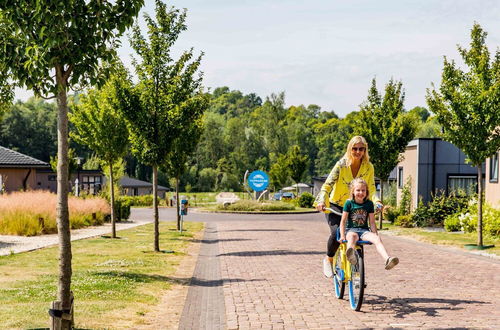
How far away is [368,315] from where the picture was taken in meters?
7.45

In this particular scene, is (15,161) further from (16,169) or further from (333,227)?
(333,227)

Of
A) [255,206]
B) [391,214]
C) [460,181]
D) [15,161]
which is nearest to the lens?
[460,181]

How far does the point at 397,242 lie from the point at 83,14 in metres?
15.7

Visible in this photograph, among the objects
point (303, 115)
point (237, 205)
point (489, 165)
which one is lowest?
point (237, 205)

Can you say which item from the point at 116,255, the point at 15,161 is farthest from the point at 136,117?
the point at 15,161

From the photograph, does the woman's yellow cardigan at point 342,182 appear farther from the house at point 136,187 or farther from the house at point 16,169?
the house at point 136,187

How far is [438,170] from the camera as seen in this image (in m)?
30.3

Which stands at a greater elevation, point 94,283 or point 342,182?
point 342,182

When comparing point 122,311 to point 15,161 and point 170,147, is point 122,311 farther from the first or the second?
point 15,161

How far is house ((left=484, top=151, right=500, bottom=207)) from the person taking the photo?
23.6 metres

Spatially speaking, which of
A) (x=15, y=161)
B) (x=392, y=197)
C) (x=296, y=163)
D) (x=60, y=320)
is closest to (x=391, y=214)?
(x=392, y=197)

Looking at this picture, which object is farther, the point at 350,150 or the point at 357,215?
the point at 350,150

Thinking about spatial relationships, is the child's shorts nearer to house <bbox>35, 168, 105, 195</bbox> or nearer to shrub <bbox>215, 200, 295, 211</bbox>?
shrub <bbox>215, 200, 295, 211</bbox>

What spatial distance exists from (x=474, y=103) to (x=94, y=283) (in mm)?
11471
